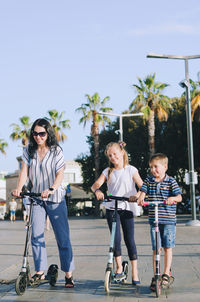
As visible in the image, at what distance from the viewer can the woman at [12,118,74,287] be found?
5797 millimetres

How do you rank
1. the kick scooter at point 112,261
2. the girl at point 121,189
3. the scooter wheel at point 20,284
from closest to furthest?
the scooter wheel at point 20,284 < the kick scooter at point 112,261 < the girl at point 121,189

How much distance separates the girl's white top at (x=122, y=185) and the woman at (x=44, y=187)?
1.85ft

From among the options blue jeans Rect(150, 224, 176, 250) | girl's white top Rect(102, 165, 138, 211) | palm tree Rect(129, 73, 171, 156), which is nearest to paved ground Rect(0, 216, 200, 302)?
blue jeans Rect(150, 224, 176, 250)

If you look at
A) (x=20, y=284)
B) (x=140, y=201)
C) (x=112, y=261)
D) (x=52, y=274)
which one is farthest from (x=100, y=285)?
(x=140, y=201)

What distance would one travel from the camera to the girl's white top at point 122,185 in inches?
235

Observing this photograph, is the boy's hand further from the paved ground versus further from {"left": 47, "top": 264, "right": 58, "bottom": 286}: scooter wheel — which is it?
{"left": 47, "top": 264, "right": 58, "bottom": 286}: scooter wheel

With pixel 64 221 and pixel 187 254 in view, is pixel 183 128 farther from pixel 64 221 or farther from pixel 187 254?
pixel 64 221

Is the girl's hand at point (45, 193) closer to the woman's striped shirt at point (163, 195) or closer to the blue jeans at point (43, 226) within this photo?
the blue jeans at point (43, 226)

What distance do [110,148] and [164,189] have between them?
0.79 meters

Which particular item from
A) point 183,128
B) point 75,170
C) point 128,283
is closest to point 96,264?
point 128,283

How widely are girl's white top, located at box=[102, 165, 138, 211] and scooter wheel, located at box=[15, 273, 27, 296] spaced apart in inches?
48.6

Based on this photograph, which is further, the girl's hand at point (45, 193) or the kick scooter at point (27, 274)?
the girl's hand at point (45, 193)

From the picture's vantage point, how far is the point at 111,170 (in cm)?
608

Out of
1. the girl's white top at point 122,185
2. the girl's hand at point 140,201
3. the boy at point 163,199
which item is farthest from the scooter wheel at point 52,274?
the girl's hand at point 140,201
